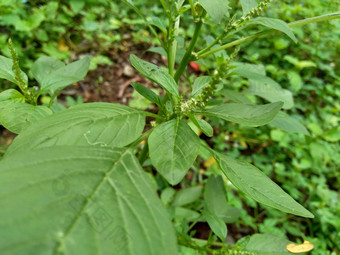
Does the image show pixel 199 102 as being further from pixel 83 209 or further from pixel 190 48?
pixel 83 209

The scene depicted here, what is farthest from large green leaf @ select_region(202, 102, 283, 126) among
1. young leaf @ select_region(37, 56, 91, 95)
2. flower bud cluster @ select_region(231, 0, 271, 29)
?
young leaf @ select_region(37, 56, 91, 95)

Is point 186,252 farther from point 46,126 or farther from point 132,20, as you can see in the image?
point 132,20

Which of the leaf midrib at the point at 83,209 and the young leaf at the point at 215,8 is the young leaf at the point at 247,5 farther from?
the leaf midrib at the point at 83,209

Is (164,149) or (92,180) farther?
(164,149)

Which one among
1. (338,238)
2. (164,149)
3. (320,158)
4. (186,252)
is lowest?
(338,238)

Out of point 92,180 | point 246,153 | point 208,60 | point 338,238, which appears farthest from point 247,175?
point 208,60

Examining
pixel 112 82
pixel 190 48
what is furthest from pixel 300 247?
pixel 112 82
